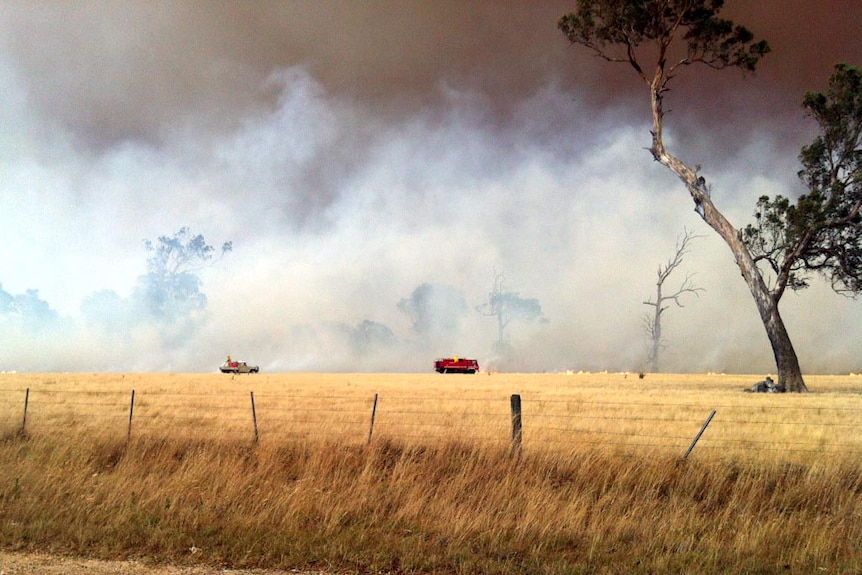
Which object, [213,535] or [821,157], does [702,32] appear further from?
[213,535]

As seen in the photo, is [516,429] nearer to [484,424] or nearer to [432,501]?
[432,501]

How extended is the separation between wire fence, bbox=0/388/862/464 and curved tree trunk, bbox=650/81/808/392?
10.4m

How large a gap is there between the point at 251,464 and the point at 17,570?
4.73m

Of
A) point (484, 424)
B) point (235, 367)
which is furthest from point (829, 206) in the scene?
point (235, 367)

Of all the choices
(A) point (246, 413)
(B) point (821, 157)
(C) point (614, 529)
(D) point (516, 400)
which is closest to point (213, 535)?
(C) point (614, 529)

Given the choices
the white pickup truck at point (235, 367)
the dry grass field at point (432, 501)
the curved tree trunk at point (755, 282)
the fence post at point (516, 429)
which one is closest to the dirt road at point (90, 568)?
the dry grass field at point (432, 501)

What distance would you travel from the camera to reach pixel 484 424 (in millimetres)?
17797

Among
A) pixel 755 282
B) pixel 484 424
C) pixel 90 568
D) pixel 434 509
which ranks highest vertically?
pixel 755 282

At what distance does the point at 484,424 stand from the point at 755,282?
2633cm

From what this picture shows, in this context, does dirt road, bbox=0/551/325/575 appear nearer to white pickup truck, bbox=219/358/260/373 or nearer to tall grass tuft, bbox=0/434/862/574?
tall grass tuft, bbox=0/434/862/574

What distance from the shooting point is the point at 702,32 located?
127 feet

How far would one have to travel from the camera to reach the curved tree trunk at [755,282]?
122 feet

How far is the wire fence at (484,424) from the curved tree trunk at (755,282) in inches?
409

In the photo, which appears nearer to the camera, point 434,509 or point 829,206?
point 434,509
